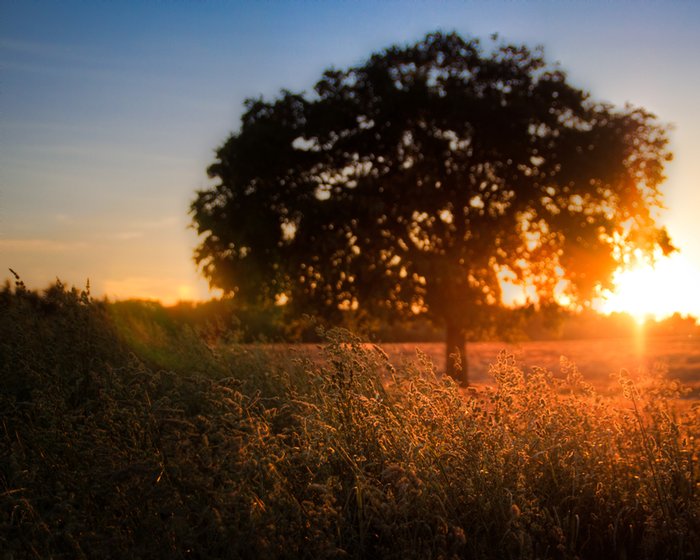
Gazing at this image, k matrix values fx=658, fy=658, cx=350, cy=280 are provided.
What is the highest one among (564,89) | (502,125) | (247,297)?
(564,89)

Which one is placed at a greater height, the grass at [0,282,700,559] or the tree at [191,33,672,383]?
the tree at [191,33,672,383]

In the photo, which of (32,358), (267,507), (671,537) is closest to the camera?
(267,507)

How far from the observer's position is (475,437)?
439cm

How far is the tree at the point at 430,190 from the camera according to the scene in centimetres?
1681

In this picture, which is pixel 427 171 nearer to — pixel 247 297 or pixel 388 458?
pixel 247 297

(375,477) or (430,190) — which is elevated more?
(430,190)

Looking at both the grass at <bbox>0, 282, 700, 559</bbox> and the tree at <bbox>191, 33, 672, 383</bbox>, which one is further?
the tree at <bbox>191, 33, 672, 383</bbox>

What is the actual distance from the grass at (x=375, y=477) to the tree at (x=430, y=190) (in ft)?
36.8

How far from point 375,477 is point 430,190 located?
13.5 m

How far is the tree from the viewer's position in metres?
16.8

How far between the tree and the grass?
11.2 m

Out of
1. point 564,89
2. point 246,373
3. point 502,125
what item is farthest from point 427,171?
point 246,373

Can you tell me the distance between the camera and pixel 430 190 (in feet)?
55.9

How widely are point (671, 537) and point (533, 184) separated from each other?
1417cm
